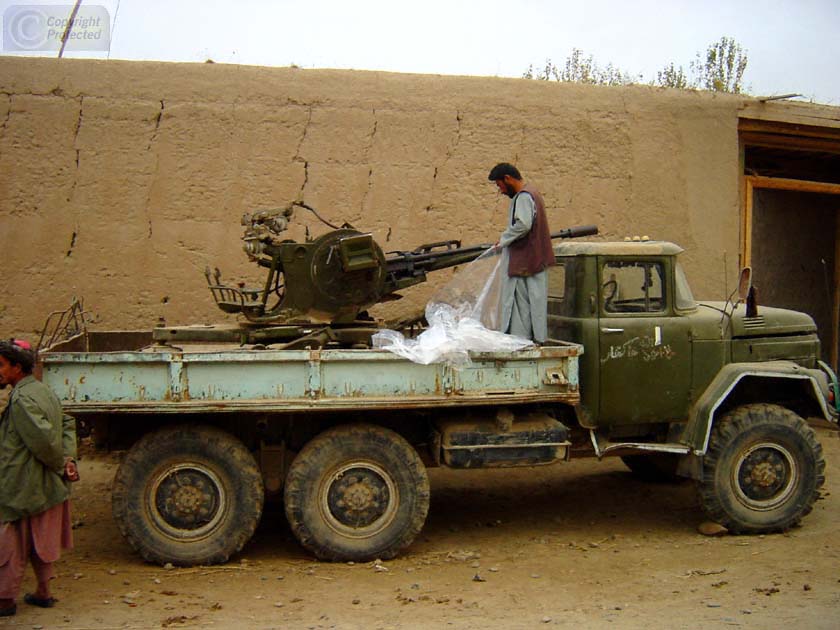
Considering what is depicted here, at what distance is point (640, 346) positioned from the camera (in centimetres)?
621

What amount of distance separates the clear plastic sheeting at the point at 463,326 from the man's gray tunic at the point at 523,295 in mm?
139

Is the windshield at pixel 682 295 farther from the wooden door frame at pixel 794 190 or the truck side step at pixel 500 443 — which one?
the wooden door frame at pixel 794 190

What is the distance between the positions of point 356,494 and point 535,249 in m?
2.04

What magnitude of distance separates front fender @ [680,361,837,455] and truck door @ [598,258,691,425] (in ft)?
0.49

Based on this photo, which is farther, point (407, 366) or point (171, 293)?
point (171, 293)

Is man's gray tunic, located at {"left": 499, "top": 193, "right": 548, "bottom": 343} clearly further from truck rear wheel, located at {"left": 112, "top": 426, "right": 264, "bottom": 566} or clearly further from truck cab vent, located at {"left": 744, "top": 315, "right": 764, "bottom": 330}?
truck rear wheel, located at {"left": 112, "top": 426, "right": 264, "bottom": 566}

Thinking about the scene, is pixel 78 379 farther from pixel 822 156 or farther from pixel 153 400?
pixel 822 156

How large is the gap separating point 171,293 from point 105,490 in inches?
72.0

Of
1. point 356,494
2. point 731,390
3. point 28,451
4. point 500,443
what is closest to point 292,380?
point 356,494

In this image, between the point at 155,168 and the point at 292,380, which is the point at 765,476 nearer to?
the point at 292,380

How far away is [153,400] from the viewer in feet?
17.9

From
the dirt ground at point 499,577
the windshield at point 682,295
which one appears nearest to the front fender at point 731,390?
the windshield at point 682,295

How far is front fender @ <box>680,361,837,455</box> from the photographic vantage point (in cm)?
614

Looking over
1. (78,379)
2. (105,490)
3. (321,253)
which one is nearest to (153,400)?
(78,379)
